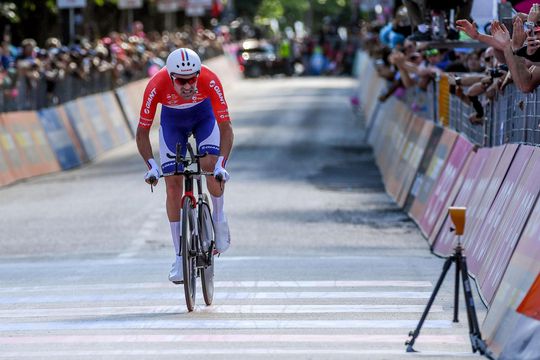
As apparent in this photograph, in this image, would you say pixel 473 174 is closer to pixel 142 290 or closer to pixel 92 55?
pixel 142 290

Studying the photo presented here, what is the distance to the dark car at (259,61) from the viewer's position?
74.7m

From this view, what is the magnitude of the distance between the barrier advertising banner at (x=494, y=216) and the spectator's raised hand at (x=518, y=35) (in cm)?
78

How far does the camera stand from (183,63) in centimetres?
1075

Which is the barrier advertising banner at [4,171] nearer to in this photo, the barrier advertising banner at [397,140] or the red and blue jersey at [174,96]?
the barrier advertising banner at [397,140]

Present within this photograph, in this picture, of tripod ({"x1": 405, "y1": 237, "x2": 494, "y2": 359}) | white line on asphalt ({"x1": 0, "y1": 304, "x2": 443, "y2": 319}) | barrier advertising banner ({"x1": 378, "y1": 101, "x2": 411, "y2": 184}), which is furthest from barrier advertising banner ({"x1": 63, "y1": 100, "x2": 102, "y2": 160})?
tripod ({"x1": 405, "y1": 237, "x2": 494, "y2": 359})

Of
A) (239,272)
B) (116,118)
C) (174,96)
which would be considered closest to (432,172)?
(239,272)

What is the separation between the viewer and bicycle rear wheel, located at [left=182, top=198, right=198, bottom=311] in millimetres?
10750

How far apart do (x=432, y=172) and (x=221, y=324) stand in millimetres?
8107

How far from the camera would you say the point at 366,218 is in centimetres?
1952

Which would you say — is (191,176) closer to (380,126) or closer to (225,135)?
(225,135)

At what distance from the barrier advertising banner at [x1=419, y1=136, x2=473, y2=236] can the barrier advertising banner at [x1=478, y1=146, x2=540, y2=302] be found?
4.05m

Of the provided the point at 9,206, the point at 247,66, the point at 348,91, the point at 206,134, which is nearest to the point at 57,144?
the point at 9,206

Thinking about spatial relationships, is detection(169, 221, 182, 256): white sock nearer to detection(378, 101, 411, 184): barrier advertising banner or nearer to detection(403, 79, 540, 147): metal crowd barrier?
detection(403, 79, 540, 147): metal crowd barrier

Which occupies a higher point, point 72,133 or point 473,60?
point 473,60
